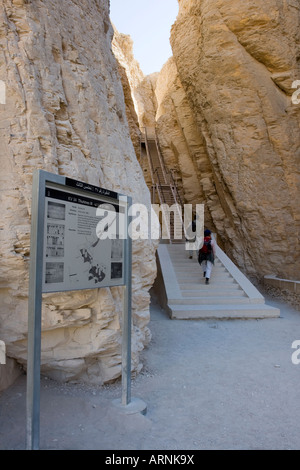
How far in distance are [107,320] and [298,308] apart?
771 cm

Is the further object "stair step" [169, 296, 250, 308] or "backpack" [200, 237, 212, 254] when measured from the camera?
"backpack" [200, 237, 212, 254]

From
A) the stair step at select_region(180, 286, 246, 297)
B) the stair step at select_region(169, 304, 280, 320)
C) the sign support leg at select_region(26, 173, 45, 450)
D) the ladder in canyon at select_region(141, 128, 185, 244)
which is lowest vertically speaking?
the stair step at select_region(169, 304, 280, 320)

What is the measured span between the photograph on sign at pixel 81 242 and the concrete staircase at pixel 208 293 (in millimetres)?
4807

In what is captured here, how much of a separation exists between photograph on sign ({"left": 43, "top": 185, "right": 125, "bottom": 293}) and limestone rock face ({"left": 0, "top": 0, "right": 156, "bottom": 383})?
0.48m

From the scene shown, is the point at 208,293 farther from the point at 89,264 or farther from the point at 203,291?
the point at 89,264

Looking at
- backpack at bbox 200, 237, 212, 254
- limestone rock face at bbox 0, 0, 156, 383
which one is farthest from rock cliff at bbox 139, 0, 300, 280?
limestone rock face at bbox 0, 0, 156, 383

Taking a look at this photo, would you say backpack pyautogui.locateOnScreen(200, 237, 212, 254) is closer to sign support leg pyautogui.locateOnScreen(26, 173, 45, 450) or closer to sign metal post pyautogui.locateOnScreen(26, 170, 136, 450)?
sign metal post pyautogui.locateOnScreen(26, 170, 136, 450)

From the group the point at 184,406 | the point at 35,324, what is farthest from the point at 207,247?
the point at 35,324

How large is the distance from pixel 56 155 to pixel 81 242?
119 centimetres

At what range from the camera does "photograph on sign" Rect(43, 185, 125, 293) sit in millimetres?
2703

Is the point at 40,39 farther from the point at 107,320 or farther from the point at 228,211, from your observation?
the point at 228,211

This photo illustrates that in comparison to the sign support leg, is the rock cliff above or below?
above

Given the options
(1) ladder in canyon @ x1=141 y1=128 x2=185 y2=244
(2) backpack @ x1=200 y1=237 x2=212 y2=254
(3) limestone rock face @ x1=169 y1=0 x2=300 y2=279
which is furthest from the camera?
(1) ladder in canyon @ x1=141 y1=128 x2=185 y2=244

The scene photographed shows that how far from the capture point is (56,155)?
359cm
